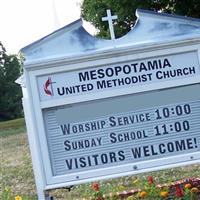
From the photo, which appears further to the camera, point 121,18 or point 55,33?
point 121,18

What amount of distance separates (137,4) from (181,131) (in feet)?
49.7

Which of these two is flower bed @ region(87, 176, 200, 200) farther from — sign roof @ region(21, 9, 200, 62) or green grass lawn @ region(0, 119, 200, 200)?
sign roof @ region(21, 9, 200, 62)

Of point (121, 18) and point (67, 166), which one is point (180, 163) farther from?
point (121, 18)

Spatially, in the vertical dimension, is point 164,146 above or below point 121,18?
below

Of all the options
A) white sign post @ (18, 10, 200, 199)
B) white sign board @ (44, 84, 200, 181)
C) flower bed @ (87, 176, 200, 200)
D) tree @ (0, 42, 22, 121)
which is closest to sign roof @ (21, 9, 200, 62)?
white sign post @ (18, 10, 200, 199)

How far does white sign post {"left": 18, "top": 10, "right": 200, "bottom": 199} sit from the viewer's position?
12.4ft

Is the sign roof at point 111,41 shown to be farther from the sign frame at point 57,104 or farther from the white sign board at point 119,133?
the white sign board at point 119,133

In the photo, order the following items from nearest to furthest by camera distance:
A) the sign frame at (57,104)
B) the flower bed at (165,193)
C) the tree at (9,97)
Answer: the sign frame at (57,104)
the flower bed at (165,193)
the tree at (9,97)

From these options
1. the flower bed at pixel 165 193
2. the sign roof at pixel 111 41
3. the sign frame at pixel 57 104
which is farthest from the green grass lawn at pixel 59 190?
the sign roof at pixel 111 41

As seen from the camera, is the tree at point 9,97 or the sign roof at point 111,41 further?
the tree at point 9,97

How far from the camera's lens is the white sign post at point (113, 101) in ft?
12.4

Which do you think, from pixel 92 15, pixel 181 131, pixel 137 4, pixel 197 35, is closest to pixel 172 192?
pixel 181 131

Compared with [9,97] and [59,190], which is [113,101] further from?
[9,97]

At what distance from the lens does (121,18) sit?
1958 cm
